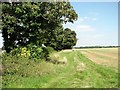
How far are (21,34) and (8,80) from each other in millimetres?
14627

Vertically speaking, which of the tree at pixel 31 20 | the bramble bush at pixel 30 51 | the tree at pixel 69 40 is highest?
the tree at pixel 31 20

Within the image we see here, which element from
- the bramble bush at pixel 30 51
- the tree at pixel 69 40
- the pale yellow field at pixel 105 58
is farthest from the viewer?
the tree at pixel 69 40

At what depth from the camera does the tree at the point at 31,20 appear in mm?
31141

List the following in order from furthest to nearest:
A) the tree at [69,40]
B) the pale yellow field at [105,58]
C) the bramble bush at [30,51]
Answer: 1. the tree at [69,40]
2. the pale yellow field at [105,58]
3. the bramble bush at [30,51]

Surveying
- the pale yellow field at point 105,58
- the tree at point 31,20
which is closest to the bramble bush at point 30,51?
the tree at point 31,20

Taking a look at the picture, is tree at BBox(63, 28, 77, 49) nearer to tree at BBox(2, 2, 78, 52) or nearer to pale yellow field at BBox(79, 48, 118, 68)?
pale yellow field at BBox(79, 48, 118, 68)

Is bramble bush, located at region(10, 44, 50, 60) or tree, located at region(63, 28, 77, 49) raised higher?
bramble bush, located at region(10, 44, 50, 60)

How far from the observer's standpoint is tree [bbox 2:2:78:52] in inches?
1226

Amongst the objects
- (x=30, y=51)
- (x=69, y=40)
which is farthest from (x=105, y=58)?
(x=69, y=40)

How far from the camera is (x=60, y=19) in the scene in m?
33.8

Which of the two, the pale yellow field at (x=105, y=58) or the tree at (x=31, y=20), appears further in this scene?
the pale yellow field at (x=105, y=58)

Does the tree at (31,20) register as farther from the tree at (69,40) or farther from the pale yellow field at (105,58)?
the tree at (69,40)

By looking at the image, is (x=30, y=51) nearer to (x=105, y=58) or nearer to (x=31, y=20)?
(x=31, y=20)

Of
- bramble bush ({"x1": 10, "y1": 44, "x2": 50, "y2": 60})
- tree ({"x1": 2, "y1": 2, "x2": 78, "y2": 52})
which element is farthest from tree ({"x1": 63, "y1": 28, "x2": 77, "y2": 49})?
bramble bush ({"x1": 10, "y1": 44, "x2": 50, "y2": 60})
